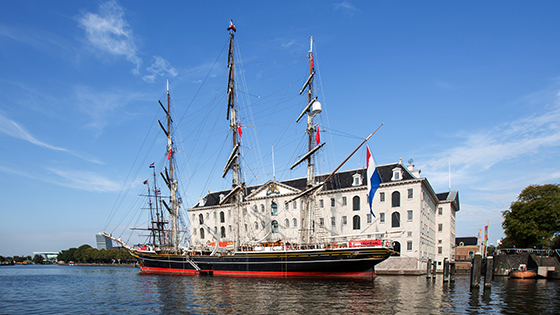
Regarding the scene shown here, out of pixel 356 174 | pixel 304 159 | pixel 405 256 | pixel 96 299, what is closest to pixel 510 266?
pixel 405 256

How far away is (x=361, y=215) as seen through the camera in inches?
2341

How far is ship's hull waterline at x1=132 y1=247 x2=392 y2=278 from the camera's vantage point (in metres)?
42.8

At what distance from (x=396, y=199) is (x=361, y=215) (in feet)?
20.0

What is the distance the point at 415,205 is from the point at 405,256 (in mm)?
7881

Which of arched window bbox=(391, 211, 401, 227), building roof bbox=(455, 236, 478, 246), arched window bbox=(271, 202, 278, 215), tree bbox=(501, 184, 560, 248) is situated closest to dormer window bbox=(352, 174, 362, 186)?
arched window bbox=(391, 211, 401, 227)

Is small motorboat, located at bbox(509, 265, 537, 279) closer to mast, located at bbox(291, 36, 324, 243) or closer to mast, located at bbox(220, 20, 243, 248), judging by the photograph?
mast, located at bbox(291, 36, 324, 243)

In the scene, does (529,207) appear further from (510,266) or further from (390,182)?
(390,182)

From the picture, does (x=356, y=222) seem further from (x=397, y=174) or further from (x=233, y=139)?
(x=233, y=139)

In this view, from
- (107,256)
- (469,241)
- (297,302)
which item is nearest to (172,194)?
(297,302)

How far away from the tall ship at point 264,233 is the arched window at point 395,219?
9.29 ft

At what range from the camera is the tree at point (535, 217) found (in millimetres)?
63719

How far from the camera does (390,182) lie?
57531 millimetres

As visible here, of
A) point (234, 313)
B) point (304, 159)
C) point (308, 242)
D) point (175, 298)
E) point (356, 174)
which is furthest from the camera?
point (356, 174)

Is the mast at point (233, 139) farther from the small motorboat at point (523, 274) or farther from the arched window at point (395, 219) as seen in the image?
the small motorboat at point (523, 274)
